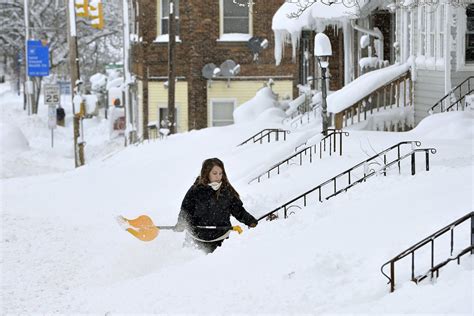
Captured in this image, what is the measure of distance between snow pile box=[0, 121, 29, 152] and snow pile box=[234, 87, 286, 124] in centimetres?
1292

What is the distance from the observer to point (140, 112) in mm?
41125

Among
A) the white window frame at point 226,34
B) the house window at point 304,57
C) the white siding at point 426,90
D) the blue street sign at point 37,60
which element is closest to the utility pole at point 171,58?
the house window at point 304,57

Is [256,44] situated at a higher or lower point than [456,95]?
higher

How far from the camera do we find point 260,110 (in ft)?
101

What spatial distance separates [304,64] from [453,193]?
24998mm

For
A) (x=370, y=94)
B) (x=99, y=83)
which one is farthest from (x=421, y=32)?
(x=99, y=83)

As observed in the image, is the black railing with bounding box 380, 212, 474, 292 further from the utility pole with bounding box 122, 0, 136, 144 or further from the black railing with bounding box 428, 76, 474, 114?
the utility pole with bounding box 122, 0, 136, 144

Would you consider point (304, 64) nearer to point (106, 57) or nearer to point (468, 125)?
point (468, 125)

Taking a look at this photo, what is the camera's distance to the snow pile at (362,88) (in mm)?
23000

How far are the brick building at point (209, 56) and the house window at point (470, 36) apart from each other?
1538 centimetres

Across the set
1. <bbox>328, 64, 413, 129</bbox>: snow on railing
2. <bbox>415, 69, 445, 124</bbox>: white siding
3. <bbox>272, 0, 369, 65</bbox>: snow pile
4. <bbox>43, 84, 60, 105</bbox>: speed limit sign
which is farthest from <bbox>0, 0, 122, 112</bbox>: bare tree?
<bbox>415, 69, 445, 124</bbox>: white siding

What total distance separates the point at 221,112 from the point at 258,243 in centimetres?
2674

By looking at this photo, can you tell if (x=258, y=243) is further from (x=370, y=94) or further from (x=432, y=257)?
(x=370, y=94)

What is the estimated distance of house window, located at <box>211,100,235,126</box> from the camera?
37625 mm
